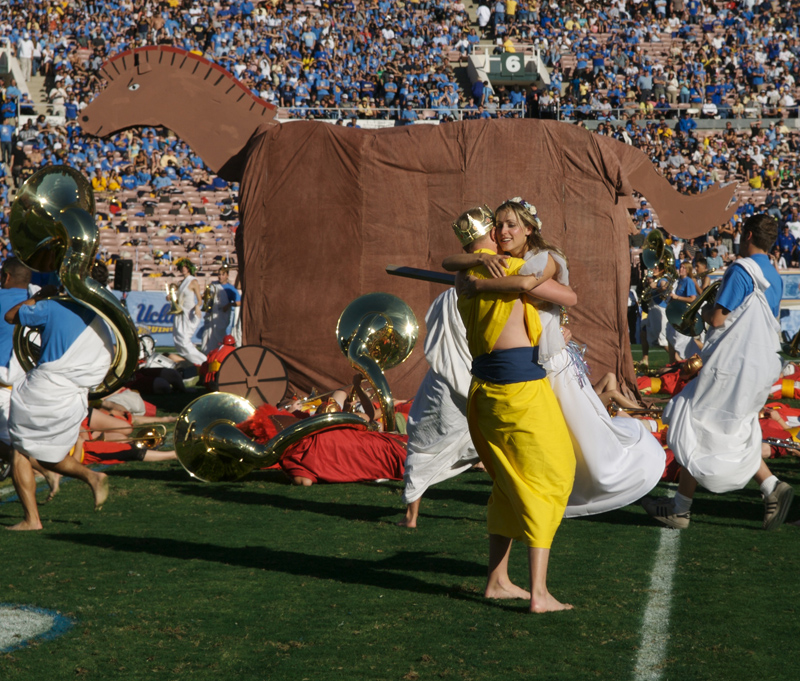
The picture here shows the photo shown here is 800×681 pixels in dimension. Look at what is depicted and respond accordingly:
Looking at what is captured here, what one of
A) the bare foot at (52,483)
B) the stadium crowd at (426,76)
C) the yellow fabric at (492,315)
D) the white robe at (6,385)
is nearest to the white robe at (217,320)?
the bare foot at (52,483)

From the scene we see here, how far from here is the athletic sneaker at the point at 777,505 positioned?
5.50 m

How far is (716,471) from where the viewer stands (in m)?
5.44

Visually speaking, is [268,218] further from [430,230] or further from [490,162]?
[490,162]

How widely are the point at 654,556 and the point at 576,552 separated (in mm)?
397

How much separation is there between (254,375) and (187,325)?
4983 mm

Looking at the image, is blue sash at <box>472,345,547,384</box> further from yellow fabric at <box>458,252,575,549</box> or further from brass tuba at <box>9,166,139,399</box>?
brass tuba at <box>9,166,139,399</box>

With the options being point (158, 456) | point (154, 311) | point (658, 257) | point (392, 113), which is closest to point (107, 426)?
point (158, 456)

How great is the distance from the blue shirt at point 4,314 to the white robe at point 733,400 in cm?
409

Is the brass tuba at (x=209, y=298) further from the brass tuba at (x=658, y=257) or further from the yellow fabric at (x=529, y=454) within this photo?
the yellow fabric at (x=529, y=454)

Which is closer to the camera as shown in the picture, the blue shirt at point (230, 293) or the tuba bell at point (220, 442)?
the tuba bell at point (220, 442)

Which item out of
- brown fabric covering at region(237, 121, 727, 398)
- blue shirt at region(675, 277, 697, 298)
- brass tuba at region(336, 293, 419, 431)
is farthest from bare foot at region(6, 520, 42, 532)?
blue shirt at region(675, 277, 697, 298)

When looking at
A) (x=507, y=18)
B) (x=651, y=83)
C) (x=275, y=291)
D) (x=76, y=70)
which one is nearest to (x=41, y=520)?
(x=275, y=291)

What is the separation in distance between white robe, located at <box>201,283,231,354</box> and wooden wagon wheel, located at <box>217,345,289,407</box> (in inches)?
148

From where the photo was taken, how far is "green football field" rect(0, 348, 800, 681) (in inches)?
137
